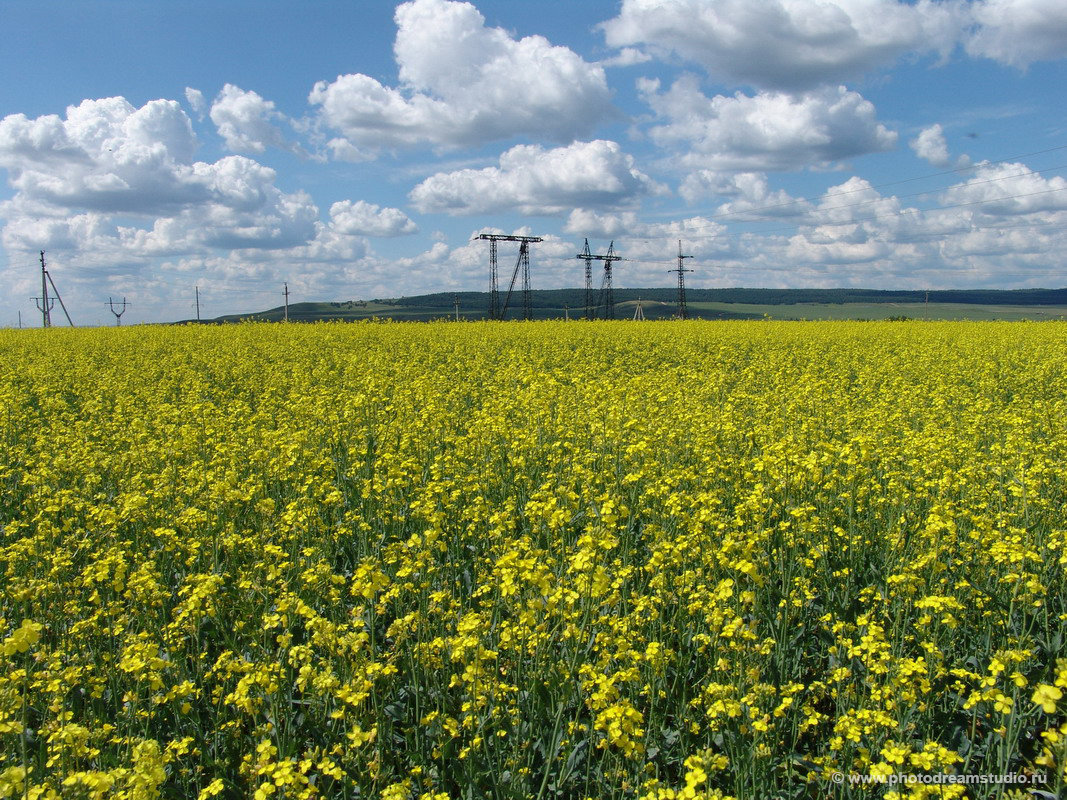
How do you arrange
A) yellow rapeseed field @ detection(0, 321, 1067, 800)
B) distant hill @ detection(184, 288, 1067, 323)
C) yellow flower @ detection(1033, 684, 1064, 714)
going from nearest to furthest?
yellow flower @ detection(1033, 684, 1064, 714)
yellow rapeseed field @ detection(0, 321, 1067, 800)
distant hill @ detection(184, 288, 1067, 323)

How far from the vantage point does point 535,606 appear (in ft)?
10.9

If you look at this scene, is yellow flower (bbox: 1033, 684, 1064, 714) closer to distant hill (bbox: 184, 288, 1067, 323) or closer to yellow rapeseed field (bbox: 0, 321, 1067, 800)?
yellow rapeseed field (bbox: 0, 321, 1067, 800)

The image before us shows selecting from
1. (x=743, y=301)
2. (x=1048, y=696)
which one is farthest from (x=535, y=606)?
(x=743, y=301)

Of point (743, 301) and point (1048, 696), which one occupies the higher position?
point (743, 301)

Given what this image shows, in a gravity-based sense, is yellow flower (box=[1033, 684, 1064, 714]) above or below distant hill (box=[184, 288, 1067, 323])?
below

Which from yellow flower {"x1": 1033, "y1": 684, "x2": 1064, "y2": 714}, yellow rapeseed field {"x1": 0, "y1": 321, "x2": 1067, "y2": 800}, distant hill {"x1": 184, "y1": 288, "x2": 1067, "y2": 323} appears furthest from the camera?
distant hill {"x1": 184, "y1": 288, "x2": 1067, "y2": 323}

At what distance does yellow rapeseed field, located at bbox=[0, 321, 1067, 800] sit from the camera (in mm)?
3199

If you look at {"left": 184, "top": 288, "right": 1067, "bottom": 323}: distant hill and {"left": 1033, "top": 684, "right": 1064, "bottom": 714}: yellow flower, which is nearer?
{"left": 1033, "top": 684, "right": 1064, "bottom": 714}: yellow flower

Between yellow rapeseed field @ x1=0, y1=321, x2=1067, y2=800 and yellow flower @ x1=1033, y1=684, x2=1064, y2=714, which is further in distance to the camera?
yellow rapeseed field @ x1=0, y1=321, x2=1067, y2=800

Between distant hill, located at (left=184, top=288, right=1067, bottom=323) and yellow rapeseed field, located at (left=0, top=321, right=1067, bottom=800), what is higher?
distant hill, located at (left=184, top=288, right=1067, bottom=323)

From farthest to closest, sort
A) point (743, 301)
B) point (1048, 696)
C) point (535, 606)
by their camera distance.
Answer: point (743, 301) → point (535, 606) → point (1048, 696)

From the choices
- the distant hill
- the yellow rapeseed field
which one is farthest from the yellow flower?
the distant hill

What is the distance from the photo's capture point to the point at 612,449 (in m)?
7.66

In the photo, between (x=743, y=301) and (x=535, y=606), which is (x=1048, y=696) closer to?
(x=535, y=606)
